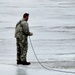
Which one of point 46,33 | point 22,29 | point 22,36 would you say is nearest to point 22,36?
point 22,36

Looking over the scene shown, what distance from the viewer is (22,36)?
48.5 feet

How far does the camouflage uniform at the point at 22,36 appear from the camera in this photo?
14602mm

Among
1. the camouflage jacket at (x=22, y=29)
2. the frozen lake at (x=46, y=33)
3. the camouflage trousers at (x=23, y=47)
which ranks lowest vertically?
the frozen lake at (x=46, y=33)

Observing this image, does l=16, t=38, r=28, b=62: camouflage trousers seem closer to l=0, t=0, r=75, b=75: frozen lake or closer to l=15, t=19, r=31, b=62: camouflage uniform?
l=15, t=19, r=31, b=62: camouflage uniform

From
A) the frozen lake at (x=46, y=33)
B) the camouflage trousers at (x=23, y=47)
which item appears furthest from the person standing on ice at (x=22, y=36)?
Result: the frozen lake at (x=46, y=33)

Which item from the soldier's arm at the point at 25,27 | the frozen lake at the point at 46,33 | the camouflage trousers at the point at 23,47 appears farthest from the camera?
the frozen lake at the point at 46,33

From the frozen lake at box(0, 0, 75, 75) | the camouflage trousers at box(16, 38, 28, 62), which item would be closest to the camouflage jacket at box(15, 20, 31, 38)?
the camouflage trousers at box(16, 38, 28, 62)

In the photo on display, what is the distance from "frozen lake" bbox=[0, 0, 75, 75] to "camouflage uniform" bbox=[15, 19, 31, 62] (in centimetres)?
53

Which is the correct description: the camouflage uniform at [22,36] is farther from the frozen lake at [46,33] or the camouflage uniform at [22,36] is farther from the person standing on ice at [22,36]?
the frozen lake at [46,33]

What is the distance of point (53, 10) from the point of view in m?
33.0

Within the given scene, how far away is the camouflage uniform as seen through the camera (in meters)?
14.6

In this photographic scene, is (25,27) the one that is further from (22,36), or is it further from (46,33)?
(46,33)

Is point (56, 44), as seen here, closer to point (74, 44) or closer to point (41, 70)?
point (74, 44)

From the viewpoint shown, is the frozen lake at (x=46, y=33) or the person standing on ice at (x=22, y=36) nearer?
the person standing on ice at (x=22, y=36)
